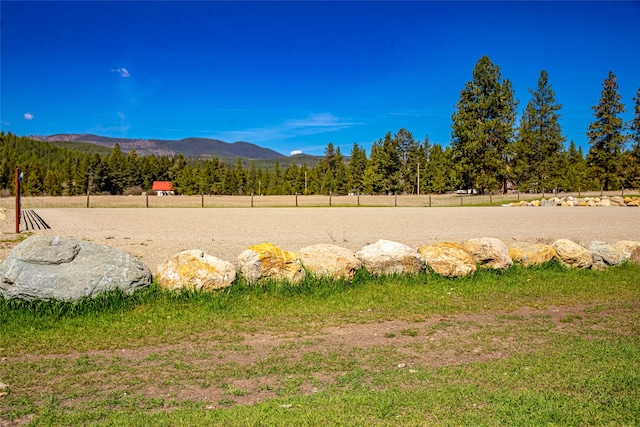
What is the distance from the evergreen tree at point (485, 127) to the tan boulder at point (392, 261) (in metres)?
51.2

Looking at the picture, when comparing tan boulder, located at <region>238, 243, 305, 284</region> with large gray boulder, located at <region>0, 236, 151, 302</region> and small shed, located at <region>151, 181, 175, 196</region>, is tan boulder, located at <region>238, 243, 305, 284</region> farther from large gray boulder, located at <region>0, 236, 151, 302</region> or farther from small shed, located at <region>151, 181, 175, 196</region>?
small shed, located at <region>151, 181, 175, 196</region>

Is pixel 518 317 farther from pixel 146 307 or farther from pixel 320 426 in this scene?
pixel 146 307

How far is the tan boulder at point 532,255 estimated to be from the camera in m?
9.60

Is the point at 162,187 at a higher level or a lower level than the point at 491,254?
higher

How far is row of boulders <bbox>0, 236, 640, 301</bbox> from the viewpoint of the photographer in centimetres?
643

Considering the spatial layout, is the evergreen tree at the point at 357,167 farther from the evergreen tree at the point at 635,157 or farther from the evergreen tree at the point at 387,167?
the evergreen tree at the point at 635,157

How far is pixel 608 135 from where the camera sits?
2480 inches

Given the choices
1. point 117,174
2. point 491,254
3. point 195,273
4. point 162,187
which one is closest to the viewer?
point 195,273

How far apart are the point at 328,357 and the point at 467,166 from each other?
2223 inches

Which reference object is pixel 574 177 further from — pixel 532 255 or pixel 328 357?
pixel 328 357

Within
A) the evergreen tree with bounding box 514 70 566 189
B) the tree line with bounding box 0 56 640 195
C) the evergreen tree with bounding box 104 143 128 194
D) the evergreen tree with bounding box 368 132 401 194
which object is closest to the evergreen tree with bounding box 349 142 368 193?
the tree line with bounding box 0 56 640 195

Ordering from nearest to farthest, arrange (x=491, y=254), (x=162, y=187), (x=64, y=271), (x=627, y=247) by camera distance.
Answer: (x=64, y=271) < (x=491, y=254) < (x=627, y=247) < (x=162, y=187)

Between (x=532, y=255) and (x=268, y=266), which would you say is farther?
(x=532, y=255)

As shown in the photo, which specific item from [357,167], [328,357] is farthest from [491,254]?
[357,167]
